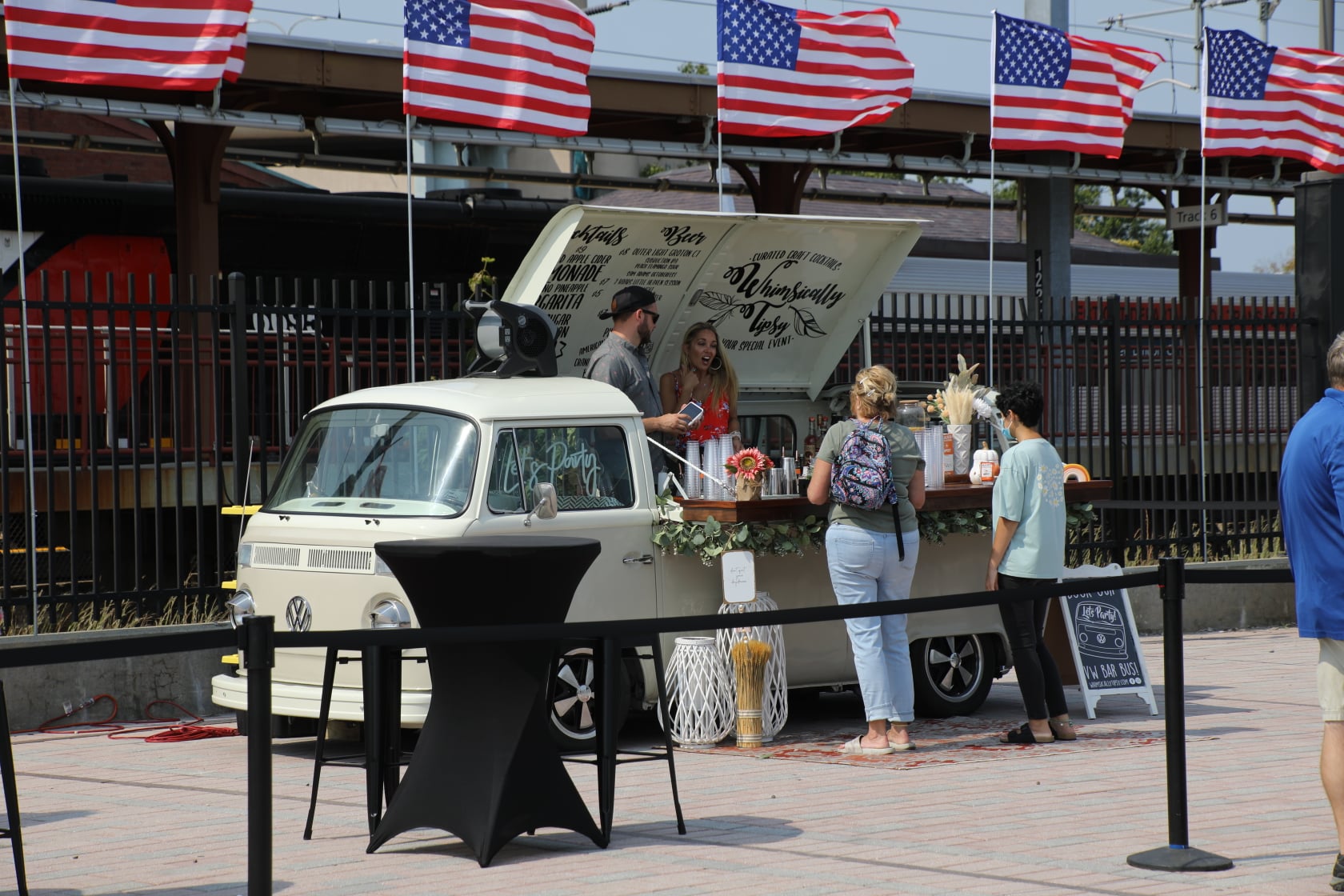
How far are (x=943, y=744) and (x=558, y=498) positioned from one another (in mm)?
2440

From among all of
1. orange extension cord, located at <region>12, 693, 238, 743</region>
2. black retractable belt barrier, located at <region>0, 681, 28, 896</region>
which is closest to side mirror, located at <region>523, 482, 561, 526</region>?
orange extension cord, located at <region>12, 693, 238, 743</region>

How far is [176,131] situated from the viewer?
1644 centimetres

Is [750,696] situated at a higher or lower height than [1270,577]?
lower

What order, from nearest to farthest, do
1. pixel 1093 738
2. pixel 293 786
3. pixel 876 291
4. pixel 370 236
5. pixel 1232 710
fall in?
pixel 293 786 → pixel 1093 738 → pixel 1232 710 → pixel 876 291 → pixel 370 236

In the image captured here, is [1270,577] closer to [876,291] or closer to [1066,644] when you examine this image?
[1066,644]

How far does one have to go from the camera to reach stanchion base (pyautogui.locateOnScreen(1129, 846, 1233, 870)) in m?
5.83

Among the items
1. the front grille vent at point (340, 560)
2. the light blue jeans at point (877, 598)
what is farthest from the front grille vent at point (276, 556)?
the light blue jeans at point (877, 598)

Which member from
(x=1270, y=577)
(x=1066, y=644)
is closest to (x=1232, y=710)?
(x=1066, y=644)

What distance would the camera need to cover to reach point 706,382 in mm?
9969

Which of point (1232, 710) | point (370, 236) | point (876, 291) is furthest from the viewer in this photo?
point (370, 236)

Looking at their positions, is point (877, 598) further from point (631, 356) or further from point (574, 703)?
point (631, 356)

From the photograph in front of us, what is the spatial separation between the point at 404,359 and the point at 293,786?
5.60 metres

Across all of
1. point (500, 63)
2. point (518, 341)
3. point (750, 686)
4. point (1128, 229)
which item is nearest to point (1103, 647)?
point (750, 686)

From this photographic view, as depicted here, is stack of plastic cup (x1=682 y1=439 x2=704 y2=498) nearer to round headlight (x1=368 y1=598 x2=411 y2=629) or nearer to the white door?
the white door
